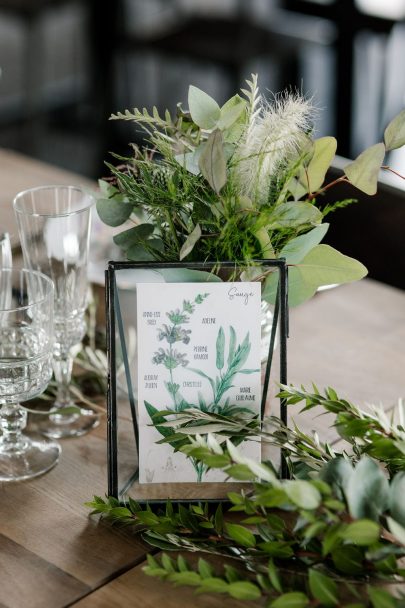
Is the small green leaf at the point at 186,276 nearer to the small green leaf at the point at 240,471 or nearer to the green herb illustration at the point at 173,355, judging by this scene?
the green herb illustration at the point at 173,355

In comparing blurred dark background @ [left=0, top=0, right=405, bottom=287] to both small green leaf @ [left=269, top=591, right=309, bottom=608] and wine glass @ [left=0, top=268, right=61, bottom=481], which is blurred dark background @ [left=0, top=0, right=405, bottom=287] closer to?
wine glass @ [left=0, top=268, right=61, bottom=481]

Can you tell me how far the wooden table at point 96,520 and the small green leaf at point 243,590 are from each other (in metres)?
0.06

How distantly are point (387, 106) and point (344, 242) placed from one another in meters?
2.81

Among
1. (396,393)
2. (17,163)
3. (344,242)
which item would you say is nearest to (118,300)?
(396,393)

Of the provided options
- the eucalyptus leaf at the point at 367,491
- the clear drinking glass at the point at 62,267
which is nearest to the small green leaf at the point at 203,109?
the clear drinking glass at the point at 62,267

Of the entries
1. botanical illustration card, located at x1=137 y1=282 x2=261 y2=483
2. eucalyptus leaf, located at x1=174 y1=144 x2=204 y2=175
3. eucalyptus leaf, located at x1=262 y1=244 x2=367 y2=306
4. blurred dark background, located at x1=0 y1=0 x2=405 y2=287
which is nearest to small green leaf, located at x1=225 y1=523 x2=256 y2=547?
botanical illustration card, located at x1=137 y1=282 x2=261 y2=483

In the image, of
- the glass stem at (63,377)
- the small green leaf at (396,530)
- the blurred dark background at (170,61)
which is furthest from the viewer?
the blurred dark background at (170,61)

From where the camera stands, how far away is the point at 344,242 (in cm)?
169

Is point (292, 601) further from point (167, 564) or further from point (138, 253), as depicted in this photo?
point (138, 253)

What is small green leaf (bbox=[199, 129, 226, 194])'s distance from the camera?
0.84 m

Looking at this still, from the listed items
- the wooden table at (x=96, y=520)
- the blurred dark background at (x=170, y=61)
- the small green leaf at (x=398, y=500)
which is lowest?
→ the wooden table at (x=96, y=520)

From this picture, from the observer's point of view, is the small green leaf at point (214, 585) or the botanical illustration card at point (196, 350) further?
the botanical illustration card at point (196, 350)

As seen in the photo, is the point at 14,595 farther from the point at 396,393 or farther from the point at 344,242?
the point at 344,242

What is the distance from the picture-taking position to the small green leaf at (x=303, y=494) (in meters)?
0.74
